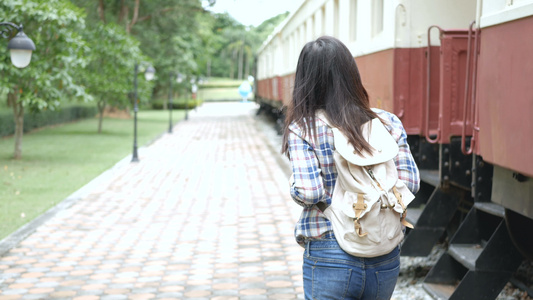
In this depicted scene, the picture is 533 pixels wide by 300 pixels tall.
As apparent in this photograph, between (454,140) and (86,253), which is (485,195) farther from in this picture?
(86,253)

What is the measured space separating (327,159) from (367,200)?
0.21 m

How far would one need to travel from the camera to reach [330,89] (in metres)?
2.45

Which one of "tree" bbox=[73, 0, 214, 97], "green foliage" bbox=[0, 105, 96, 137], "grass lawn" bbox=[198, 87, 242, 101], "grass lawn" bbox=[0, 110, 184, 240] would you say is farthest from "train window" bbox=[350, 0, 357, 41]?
"grass lawn" bbox=[198, 87, 242, 101]

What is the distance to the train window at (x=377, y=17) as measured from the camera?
281 inches

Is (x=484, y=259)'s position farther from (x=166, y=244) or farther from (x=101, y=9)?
(x=101, y=9)

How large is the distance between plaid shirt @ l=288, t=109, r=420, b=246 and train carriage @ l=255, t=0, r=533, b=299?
0.40m

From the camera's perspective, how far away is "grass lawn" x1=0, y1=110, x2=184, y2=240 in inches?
385

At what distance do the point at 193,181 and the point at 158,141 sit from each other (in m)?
9.39

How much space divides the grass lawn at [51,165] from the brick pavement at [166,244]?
477mm

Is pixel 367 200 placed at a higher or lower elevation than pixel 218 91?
higher

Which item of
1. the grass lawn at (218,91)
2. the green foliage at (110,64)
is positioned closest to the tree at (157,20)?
the green foliage at (110,64)

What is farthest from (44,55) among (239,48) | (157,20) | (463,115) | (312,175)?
(239,48)

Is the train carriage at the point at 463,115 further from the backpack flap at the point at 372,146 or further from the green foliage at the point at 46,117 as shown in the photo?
the green foliage at the point at 46,117

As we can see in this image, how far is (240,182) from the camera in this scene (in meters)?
12.3
